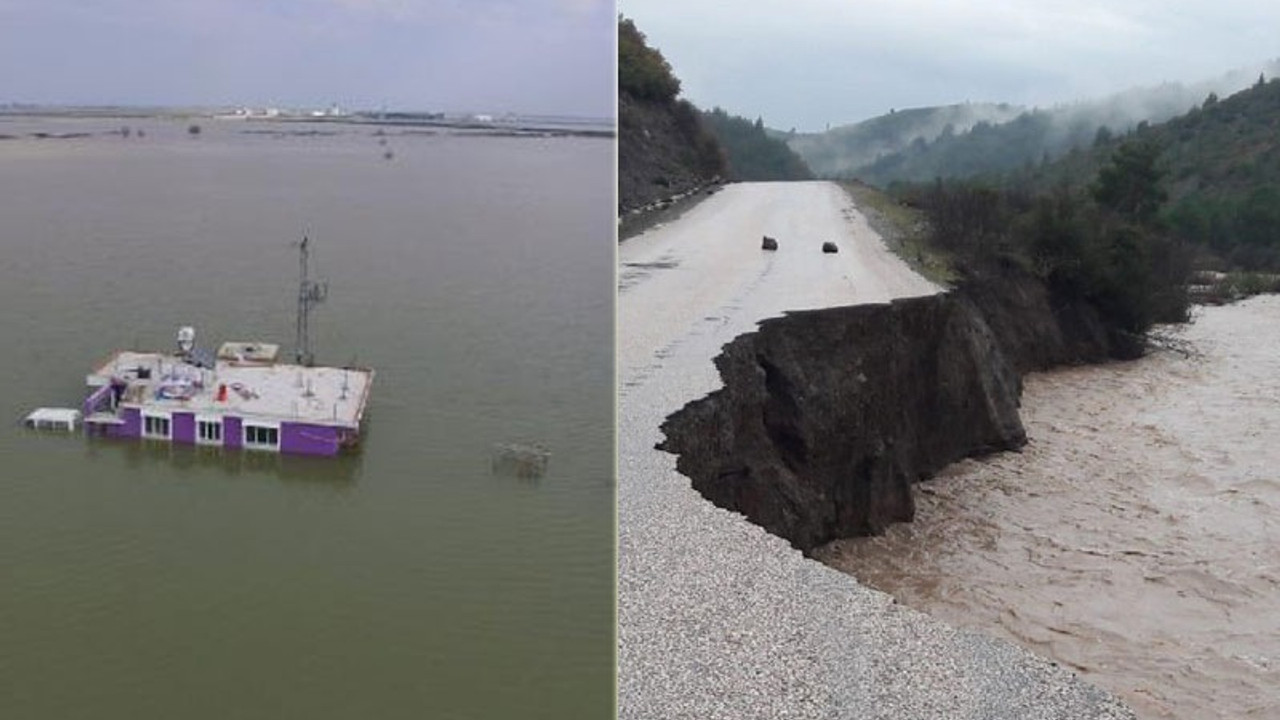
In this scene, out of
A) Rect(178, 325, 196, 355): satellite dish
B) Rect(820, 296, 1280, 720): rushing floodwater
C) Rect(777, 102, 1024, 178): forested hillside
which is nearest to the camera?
Rect(820, 296, 1280, 720): rushing floodwater

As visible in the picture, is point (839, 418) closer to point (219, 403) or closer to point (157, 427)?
point (219, 403)

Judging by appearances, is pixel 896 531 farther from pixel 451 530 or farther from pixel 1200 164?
pixel 1200 164

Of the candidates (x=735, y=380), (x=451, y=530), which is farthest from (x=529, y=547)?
(x=735, y=380)

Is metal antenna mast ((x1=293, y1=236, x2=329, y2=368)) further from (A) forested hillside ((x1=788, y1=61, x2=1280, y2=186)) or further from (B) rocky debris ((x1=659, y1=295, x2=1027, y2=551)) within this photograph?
(A) forested hillside ((x1=788, y1=61, x2=1280, y2=186))

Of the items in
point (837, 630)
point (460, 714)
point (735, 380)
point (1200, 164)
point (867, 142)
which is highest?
point (867, 142)

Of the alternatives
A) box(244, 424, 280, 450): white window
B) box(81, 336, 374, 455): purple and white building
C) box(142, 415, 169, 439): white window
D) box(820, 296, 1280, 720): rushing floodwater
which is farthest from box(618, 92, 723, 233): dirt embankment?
box(142, 415, 169, 439): white window
